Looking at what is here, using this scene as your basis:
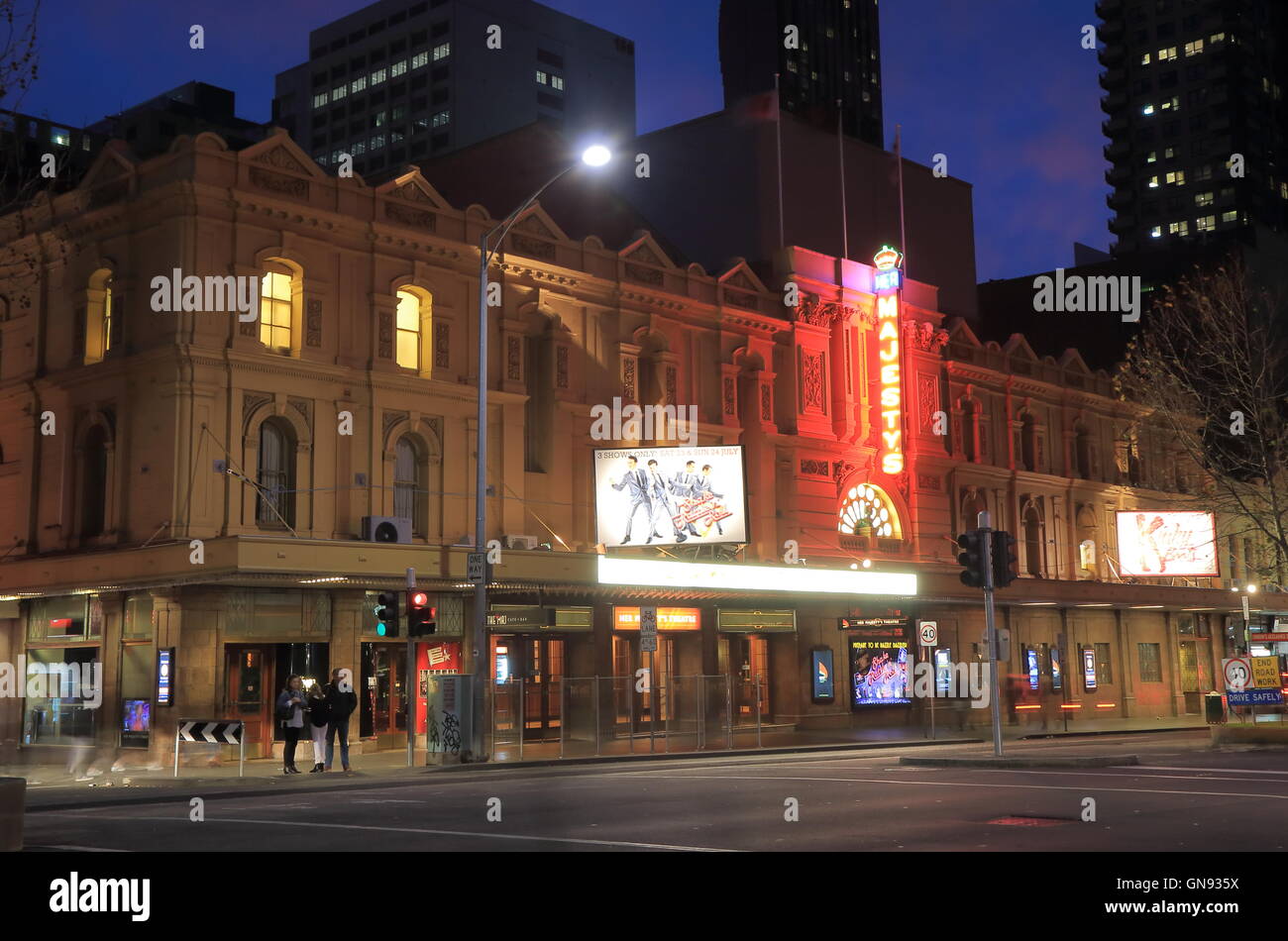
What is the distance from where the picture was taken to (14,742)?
34.3m

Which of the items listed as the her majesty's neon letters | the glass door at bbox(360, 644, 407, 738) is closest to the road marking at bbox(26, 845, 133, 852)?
the glass door at bbox(360, 644, 407, 738)

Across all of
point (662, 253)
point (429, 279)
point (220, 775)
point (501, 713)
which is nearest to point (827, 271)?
point (662, 253)

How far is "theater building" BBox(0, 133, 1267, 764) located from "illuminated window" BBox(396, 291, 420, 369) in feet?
0.35

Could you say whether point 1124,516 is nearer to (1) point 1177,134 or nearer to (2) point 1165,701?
(2) point 1165,701

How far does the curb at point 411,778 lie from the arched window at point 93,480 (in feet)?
35.1

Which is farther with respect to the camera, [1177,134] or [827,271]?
[1177,134]

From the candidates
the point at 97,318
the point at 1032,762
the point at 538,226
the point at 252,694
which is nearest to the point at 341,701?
the point at 252,694

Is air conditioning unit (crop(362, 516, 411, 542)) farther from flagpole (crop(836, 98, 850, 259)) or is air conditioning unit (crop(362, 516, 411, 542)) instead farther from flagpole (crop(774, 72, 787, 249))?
flagpole (crop(836, 98, 850, 259))

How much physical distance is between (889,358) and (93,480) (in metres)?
25.0

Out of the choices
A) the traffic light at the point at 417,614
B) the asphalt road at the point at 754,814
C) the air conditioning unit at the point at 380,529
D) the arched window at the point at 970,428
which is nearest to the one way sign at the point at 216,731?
the asphalt road at the point at 754,814

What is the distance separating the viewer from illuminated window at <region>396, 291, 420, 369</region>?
35.6 metres

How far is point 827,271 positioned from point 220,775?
28.1 metres

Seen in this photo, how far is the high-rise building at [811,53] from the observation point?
157 meters

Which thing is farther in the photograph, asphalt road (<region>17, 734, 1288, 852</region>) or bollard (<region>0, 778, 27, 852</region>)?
asphalt road (<region>17, 734, 1288, 852</region>)
